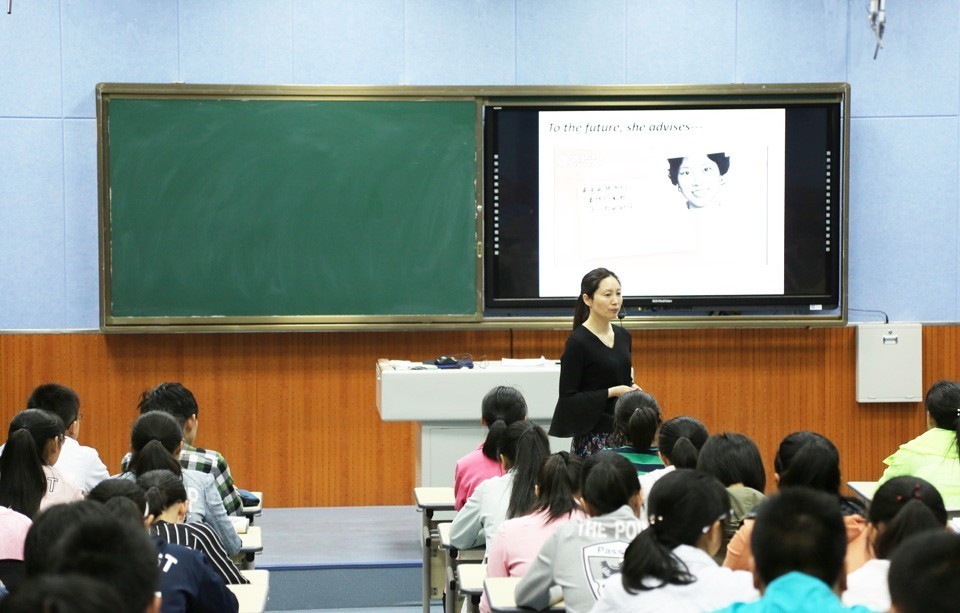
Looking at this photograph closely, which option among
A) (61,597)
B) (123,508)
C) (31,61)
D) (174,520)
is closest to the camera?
(61,597)

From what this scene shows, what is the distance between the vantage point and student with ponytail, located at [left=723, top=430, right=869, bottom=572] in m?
2.79

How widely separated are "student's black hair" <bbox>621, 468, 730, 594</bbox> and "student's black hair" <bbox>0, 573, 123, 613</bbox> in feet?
3.99

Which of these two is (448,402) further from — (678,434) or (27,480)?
(27,480)

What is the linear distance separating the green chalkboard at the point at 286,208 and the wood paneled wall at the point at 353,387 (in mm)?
224

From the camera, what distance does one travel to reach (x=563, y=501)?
10.4ft

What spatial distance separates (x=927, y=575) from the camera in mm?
1677

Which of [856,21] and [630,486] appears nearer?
[630,486]

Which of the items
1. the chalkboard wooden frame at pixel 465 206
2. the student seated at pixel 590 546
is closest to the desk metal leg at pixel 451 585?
the student seated at pixel 590 546

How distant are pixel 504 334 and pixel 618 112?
1394 millimetres

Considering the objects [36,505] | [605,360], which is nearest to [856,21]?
[605,360]

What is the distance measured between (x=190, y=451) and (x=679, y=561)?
2185 mm

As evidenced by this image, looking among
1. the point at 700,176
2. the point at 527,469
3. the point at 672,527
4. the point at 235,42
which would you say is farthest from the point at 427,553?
the point at 235,42

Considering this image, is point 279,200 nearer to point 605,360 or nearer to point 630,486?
point 605,360

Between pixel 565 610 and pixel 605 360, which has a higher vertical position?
pixel 605 360
